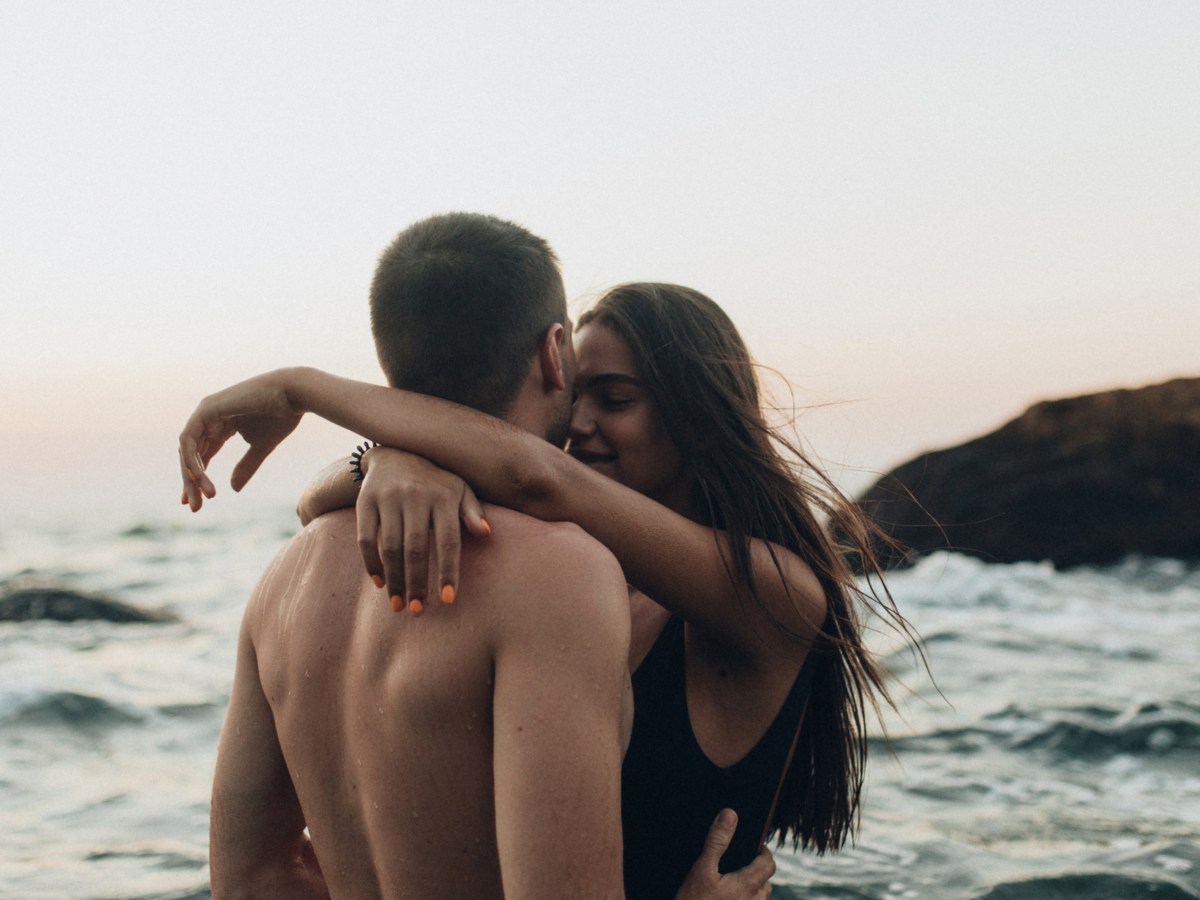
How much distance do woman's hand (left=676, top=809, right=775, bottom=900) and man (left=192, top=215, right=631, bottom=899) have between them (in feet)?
2.04

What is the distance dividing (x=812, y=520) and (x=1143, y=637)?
8682 millimetres

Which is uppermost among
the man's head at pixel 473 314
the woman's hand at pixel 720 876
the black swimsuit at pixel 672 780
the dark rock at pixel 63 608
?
the man's head at pixel 473 314

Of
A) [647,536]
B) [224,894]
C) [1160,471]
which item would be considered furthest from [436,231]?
[1160,471]

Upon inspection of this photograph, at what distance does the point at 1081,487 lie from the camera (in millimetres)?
12828

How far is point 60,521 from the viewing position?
37312mm

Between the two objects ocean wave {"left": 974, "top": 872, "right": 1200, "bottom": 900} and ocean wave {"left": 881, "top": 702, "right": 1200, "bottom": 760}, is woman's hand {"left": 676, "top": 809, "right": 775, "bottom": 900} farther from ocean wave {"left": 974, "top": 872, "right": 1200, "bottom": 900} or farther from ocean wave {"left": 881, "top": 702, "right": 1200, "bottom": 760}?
ocean wave {"left": 881, "top": 702, "right": 1200, "bottom": 760}

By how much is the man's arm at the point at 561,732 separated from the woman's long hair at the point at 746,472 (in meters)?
0.77

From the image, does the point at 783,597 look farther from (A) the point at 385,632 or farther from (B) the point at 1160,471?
(B) the point at 1160,471

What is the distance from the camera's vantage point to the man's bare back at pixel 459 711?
69.2 inches

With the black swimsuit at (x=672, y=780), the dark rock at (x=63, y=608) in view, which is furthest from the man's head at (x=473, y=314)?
the dark rock at (x=63, y=608)

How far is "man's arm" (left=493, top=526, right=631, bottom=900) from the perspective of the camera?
174 centimetres

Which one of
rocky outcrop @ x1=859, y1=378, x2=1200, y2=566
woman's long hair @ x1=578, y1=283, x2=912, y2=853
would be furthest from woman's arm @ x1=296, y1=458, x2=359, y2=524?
rocky outcrop @ x1=859, y1=378, x2=1200, y2=566

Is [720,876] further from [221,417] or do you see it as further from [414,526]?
[221,417]

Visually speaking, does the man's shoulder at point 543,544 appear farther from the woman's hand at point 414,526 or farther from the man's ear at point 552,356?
the man's ear at point 552,356
